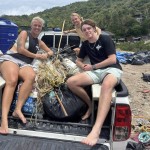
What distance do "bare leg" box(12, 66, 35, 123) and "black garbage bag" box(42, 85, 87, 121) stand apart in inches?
9.1

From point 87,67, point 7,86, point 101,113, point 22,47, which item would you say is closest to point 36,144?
point 101,113

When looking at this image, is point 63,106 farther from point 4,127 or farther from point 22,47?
point 22,47

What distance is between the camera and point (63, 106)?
3977 mm

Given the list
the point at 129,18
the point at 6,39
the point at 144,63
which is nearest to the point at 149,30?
the point at 129,18

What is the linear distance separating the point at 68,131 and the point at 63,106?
347mm

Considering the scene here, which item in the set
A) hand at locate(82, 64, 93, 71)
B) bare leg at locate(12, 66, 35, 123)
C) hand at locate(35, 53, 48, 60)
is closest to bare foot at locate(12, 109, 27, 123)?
bare leg at locate(12, 66, 35, 123)

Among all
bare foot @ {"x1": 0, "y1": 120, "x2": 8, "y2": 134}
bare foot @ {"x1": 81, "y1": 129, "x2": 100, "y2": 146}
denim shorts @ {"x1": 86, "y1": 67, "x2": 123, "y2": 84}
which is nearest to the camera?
bare foot @ {"x1": 81, "y1": 129, "x2": 100, "y2": 146}

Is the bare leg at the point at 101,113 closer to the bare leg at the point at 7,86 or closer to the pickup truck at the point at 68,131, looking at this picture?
the pickup truck at the point at 68,131

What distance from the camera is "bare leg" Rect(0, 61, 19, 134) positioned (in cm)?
373

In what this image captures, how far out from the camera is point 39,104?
4.05m

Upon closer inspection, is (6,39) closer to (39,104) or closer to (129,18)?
(39,104)

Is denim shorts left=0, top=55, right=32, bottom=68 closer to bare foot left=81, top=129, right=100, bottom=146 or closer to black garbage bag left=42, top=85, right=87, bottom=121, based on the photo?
black garbage bag left=42, top=85, right=87, bottom=121

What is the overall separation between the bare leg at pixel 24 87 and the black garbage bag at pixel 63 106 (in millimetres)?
230

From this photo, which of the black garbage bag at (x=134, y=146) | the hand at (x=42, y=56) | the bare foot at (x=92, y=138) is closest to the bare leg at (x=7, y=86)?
the hand at (x=42, y=56)
